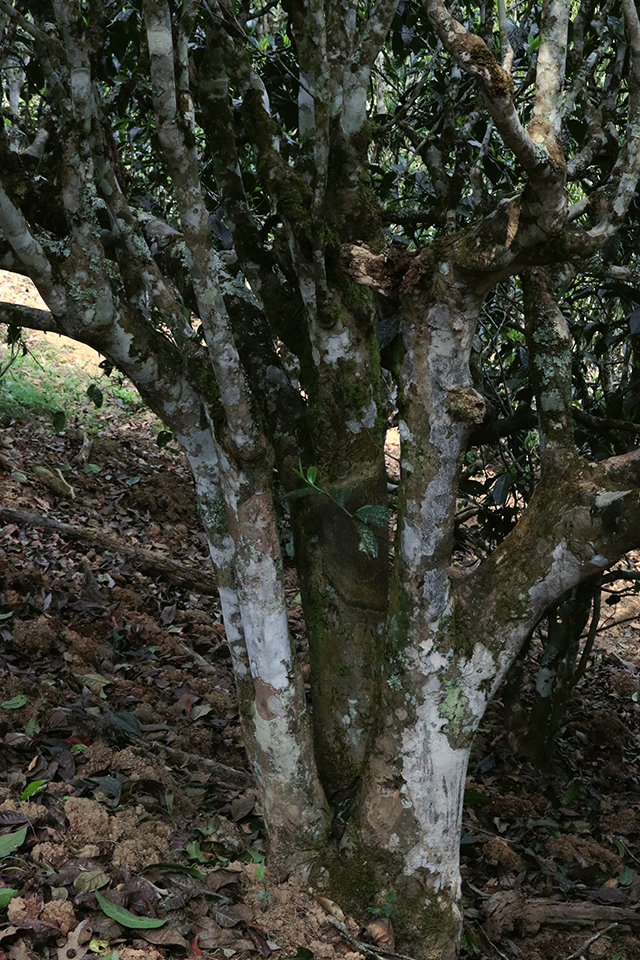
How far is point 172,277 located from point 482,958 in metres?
2.70

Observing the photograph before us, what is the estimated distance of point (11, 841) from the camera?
2500 mm

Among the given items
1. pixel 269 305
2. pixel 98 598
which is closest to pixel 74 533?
pixel 98 598

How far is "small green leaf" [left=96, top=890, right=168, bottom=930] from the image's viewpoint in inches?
92.6

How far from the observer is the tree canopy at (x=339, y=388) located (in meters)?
2.39

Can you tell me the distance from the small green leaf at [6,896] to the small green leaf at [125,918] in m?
0.24

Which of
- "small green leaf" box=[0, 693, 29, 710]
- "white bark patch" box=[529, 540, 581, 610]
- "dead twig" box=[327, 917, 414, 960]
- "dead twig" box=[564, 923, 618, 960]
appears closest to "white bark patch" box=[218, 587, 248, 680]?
"dead twig" box=[327, 917, 414, 960]

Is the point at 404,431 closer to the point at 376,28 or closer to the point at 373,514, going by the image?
the point at 373,514

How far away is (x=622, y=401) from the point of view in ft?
12.6

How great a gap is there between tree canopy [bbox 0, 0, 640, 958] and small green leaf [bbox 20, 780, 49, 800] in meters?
0.76

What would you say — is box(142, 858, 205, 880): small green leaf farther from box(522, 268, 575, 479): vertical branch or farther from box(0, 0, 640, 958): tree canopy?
box(522, 268, 575, 479): vertical branch

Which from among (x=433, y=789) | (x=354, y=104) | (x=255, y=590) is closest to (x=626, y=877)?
(x=433, y=789)

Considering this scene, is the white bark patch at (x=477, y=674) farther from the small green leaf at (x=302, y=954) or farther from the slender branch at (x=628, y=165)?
the slender branch at (x=628, y=165)

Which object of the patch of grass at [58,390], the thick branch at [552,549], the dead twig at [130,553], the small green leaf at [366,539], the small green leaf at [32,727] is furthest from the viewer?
the patch of grass at [58,390]

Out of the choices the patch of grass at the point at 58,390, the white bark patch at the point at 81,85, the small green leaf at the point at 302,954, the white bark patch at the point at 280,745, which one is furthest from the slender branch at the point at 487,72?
the patch of grass at the point at 58,390
